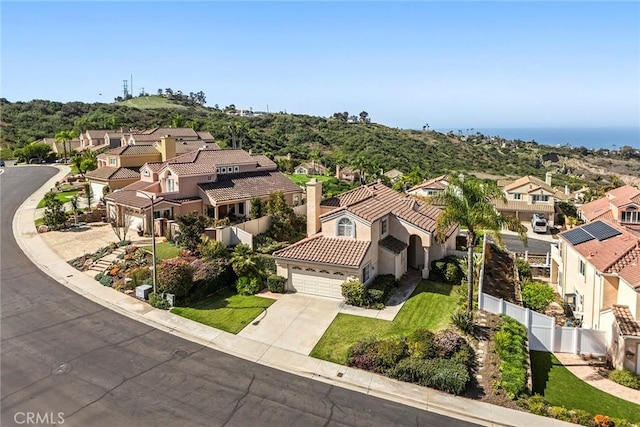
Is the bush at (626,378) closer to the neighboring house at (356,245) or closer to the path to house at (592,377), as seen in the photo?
the path to house at (592,377)

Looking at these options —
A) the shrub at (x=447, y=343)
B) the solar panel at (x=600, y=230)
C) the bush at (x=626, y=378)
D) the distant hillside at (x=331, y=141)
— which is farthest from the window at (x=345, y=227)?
the distant hillside at (x=331, y=141)

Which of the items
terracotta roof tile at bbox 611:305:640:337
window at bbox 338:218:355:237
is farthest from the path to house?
window at bbox 338:218:355:237

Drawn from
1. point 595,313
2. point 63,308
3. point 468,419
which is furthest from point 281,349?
point 595,313

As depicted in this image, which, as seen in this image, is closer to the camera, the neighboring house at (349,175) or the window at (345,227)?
the window at (345,227)

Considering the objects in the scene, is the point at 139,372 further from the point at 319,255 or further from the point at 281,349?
the point at 319,255

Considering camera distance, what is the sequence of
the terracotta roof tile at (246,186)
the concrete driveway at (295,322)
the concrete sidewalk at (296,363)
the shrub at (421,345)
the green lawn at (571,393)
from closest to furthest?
the concrete sidewalk at (296,363) < the green lawn at (571,393) < the shrub at (421,345) < the concrete driveway at (295,322) < the terracotta roof tile at (246,186)

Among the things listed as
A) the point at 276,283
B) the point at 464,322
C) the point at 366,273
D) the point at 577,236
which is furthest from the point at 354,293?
the point at 577,236
